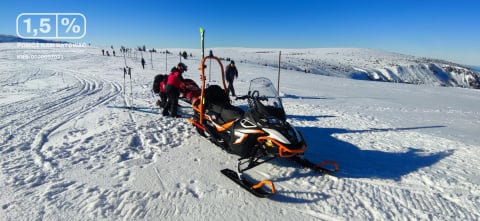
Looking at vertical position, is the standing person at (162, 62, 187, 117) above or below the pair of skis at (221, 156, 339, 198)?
above

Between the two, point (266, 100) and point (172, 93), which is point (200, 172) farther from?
point (172, 93)

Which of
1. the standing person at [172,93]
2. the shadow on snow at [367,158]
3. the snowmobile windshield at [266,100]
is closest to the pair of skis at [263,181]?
the shadow on snow at [367,158]

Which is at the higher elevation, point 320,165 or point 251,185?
point 320,165

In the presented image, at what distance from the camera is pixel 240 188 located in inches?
159

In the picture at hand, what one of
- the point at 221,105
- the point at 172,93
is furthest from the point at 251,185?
the point at 172,93

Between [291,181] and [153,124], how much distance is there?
13.3 feet

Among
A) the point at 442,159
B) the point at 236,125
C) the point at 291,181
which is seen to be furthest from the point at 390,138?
the point at 236,125

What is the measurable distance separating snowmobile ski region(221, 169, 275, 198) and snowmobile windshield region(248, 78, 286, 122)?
3.46 ft

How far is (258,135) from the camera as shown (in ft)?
14.4

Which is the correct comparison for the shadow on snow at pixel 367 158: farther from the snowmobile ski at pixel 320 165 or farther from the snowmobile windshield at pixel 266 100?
the snowmobile windshield at pixel 266 100

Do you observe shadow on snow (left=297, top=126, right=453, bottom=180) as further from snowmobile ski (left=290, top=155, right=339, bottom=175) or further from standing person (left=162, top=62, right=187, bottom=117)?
standing person (left=162, top=62, right=187, bottom=117)

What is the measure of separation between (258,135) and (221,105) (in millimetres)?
1680

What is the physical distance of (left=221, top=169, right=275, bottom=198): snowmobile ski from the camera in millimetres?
3769

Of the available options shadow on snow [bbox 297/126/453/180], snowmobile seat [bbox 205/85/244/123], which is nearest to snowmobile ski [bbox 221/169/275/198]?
snowmobile seat [bbox 205/85/244/123]
